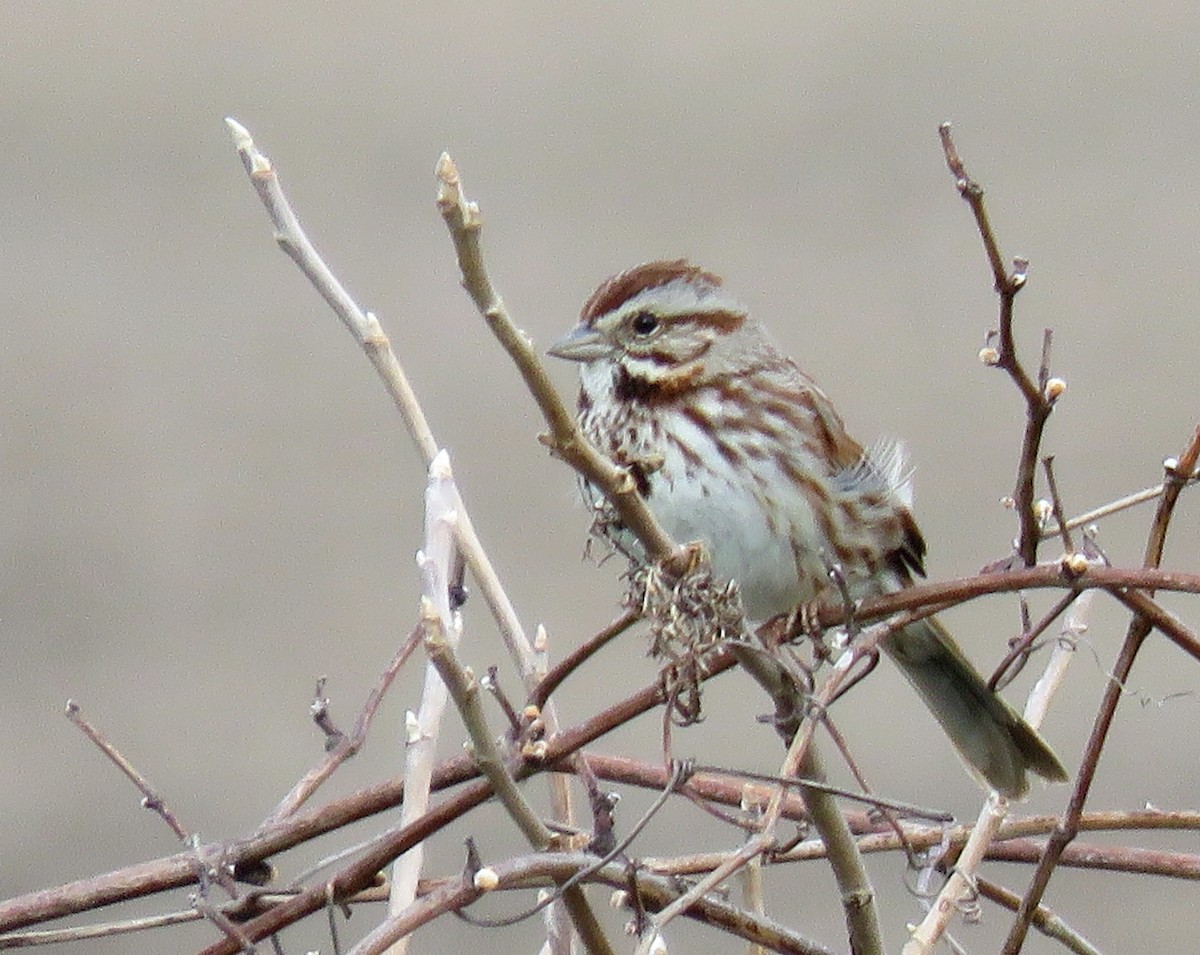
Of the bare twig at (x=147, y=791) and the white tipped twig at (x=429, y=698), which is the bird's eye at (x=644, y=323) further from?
the bare twig at (x=147, y=791)

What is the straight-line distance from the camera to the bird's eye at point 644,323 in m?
2.62

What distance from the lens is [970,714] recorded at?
2576mm

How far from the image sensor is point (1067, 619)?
1908 mm

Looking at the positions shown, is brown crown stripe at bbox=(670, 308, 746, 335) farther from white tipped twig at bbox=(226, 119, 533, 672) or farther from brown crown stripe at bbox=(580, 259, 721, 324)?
white tipped twig at bbox=(226, 119, 533, 672)

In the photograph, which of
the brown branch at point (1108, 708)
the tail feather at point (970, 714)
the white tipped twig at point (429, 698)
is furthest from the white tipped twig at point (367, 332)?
the tail feather at point (970, 714)

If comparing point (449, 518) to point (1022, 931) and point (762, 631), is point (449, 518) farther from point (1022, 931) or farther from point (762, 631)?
point (1022, 931)

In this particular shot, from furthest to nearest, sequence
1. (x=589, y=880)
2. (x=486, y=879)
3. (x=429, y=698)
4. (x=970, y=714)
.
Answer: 1. (x=970, y=714)
2. (x=429, y=698)
3. (x=589, y=880)
4. (x=486, y=879)

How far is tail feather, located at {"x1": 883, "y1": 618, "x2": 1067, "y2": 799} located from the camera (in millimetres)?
2430

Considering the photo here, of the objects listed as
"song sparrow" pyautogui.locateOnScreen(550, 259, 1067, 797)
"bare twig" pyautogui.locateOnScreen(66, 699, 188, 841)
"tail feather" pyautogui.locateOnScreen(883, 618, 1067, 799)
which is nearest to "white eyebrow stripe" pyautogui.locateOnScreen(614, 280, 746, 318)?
"song sparrow" pyautogui.locateOnScreen(550, 259, 1067, 797)

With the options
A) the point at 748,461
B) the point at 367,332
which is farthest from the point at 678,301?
the point at 367,332

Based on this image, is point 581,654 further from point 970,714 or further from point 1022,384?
point 970,714

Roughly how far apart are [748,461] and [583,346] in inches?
10.9

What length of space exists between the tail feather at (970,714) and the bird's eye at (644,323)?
0.55 metres

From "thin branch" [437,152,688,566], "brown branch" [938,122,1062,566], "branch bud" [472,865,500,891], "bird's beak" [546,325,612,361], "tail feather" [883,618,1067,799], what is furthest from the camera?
"bird's beak" [546,325,612,361]
